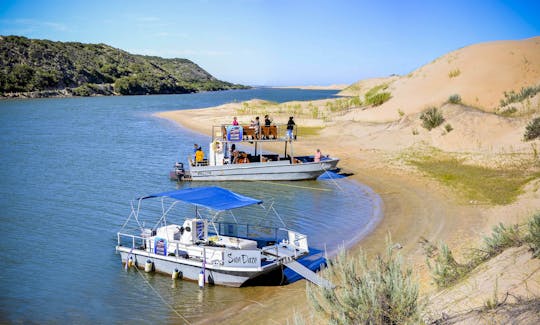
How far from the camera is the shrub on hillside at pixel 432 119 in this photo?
1529 inches

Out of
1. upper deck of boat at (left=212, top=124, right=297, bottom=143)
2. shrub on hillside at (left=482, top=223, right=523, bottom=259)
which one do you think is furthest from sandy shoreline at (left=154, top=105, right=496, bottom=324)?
upper deck of boat at (left=212, top=124, right=297, bottom=143)

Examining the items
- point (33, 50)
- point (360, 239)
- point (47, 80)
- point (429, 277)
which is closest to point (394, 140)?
point (360, 239)

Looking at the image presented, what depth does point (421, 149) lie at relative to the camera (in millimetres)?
36719

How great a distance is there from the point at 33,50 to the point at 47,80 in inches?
970

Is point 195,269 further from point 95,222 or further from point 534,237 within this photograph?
point 534,237

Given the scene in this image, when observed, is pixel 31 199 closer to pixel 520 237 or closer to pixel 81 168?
pixel 81 168

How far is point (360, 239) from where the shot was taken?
1936 centimetres

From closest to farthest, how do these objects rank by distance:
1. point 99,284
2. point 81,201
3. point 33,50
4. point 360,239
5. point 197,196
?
point 99,284
point 197,196
point 360,239
point 81,201
point 33,50

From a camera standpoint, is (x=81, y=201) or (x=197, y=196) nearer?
(x=197, y=196)

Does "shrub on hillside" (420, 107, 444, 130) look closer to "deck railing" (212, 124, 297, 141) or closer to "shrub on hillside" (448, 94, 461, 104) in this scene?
"shrub on hillside" (448, 94, 461, 104)

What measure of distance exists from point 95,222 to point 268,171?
1155 cm

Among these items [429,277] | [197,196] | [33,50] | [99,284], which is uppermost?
[33,50]

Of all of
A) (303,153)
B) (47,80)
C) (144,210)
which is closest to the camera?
(144,210)

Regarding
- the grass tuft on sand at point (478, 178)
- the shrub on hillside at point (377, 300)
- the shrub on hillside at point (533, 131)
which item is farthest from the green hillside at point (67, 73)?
the shrub on hillside at point (377, 300)
